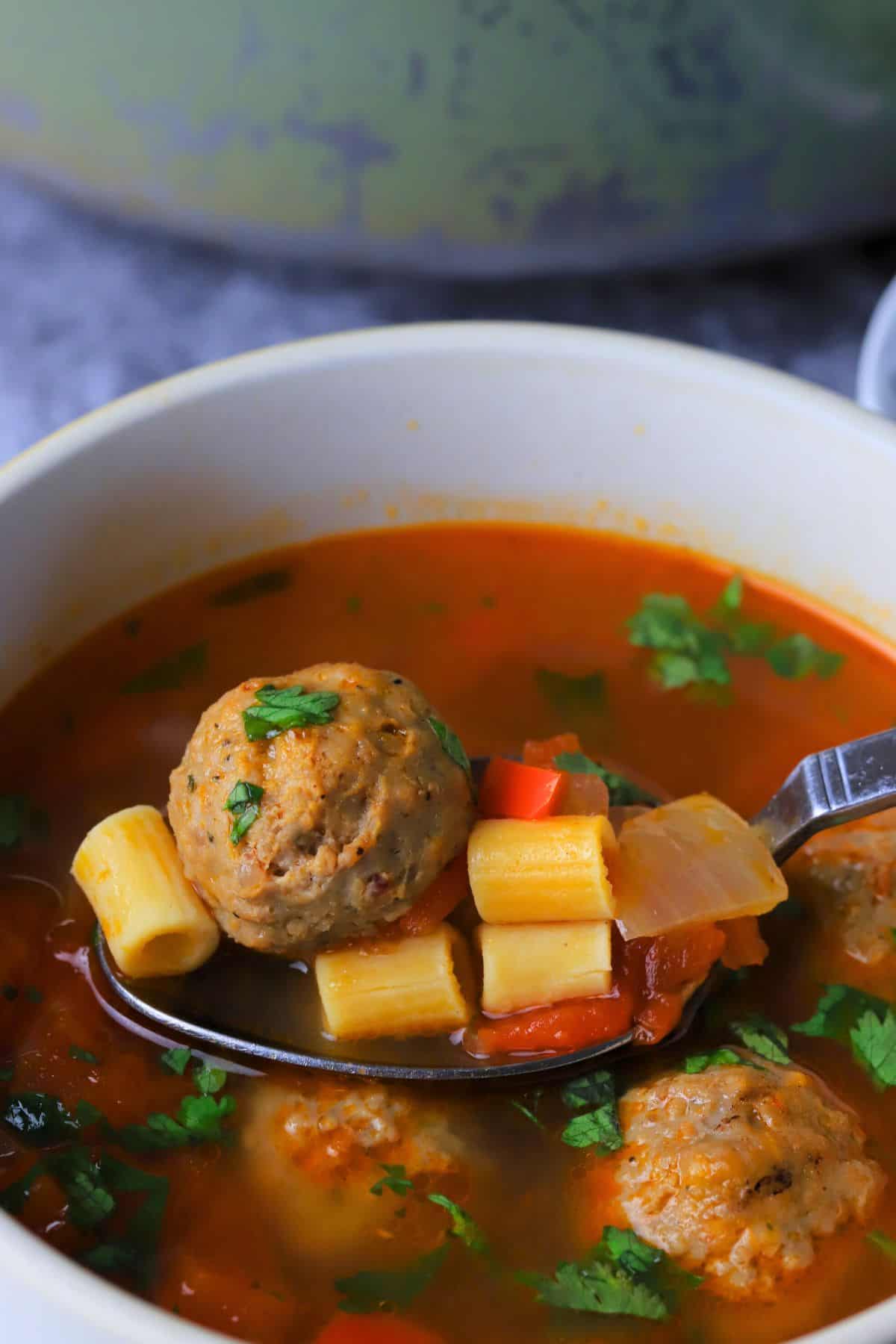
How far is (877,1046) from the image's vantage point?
217 cm

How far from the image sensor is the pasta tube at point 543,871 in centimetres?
203

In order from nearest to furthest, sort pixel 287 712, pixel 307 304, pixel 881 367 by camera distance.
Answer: pixel 287 712
pixel 881 367
pixel 307 304

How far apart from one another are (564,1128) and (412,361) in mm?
1346

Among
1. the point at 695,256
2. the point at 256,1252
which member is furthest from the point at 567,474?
the point at 256,1252

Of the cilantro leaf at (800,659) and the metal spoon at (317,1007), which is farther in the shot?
the cilantro leaf at (800,659)

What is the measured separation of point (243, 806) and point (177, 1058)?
0.43 metres

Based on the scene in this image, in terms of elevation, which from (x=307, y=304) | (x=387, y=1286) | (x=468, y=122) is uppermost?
(x=468, y=122)

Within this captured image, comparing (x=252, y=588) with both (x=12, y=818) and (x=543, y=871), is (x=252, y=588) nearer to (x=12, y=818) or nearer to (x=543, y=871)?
(x=12, y=818)

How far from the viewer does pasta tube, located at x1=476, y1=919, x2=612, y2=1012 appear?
2066 millimetres

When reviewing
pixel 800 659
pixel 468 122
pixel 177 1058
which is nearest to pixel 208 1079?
pixel 177 1058

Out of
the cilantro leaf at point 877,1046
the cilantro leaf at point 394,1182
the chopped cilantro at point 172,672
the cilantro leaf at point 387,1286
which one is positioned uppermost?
the chopped cilantro at point 172,672

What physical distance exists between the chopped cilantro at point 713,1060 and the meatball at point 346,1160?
351 mm

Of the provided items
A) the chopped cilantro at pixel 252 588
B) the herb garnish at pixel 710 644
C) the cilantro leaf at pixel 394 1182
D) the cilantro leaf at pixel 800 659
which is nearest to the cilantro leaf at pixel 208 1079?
the cilantro leaf at pixel 394 1182

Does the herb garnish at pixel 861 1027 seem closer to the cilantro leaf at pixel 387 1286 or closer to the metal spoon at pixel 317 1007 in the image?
the metal spoon at pixel 317 1007
